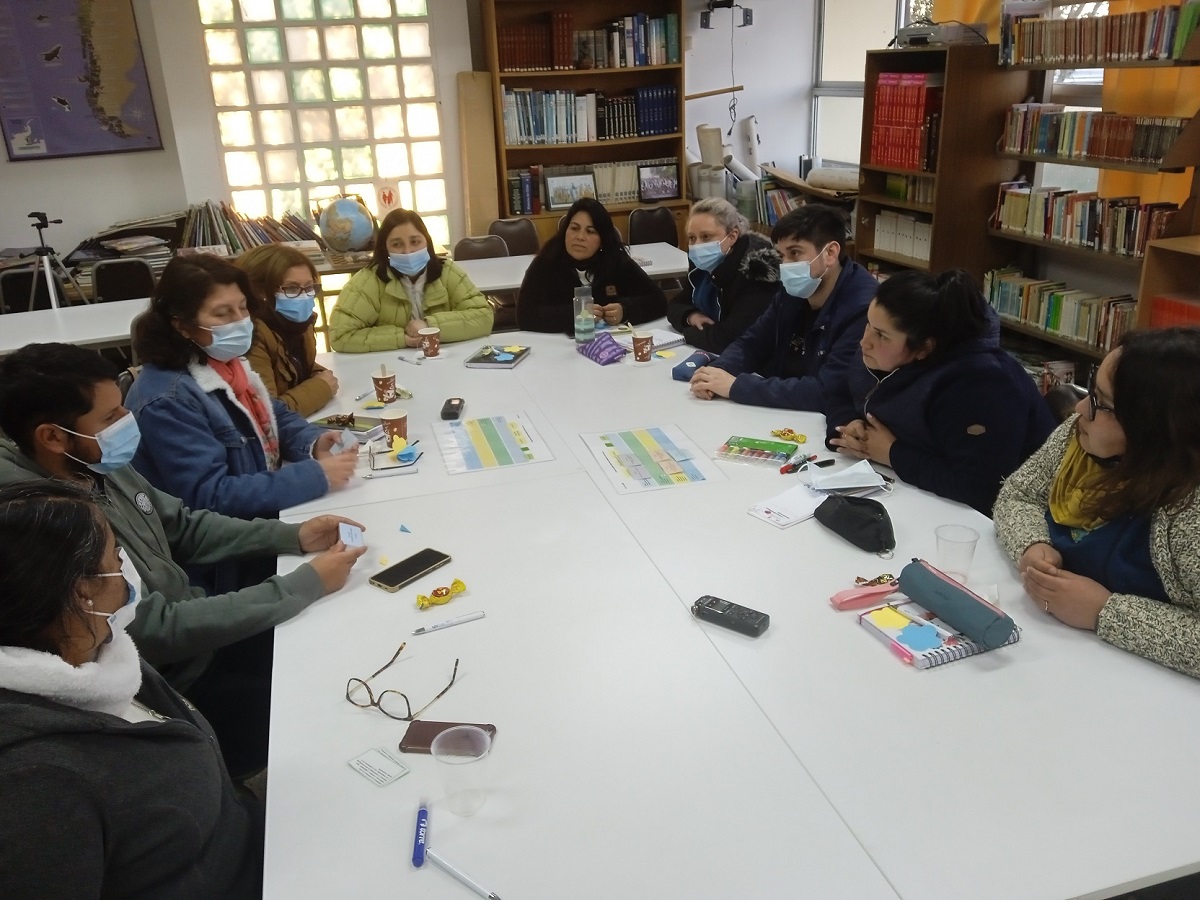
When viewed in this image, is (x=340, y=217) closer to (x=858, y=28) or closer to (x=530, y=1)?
(x=530, y=1)

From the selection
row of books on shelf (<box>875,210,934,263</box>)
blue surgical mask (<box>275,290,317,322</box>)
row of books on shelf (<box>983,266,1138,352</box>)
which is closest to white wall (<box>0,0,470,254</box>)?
row of books on shelf (<box>875,210,934,263</box>)

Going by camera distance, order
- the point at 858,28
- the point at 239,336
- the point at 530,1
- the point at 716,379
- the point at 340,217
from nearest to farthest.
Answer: the point at 239,336 → the point at 716,379 → the point at 340,217 → the point at 530,1 → the point at 858,28

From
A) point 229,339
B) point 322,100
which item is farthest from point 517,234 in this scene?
point 229,339

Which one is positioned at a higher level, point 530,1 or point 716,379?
point 530,1

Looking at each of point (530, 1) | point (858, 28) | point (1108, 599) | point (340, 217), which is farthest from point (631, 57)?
point (1108, 599)

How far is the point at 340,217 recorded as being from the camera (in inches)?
205

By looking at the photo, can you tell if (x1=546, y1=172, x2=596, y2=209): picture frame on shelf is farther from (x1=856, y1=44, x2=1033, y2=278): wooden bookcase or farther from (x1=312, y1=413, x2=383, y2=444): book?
(x1=312, y1=413, x2=383, y2=444): book

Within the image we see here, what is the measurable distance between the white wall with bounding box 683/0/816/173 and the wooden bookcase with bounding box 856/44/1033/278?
1747mm

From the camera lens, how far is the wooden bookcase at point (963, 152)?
171 inches

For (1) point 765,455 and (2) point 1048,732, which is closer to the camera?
(2) point 1048,732

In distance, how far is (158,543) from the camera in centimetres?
187

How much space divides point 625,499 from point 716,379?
2.70 ft

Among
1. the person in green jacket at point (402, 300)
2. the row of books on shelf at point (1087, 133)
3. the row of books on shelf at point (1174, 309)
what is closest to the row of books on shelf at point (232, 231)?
the person in green jacket at point (402, 300)

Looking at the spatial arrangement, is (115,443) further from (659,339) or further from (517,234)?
(517,234)
